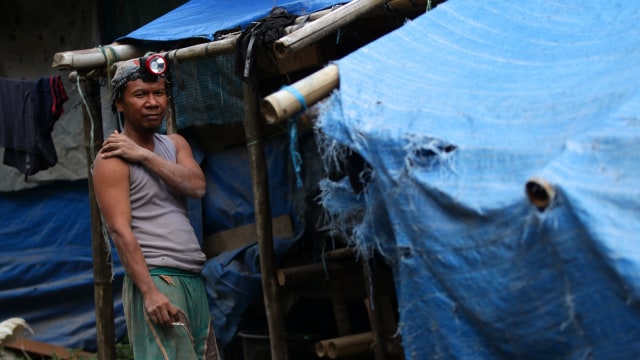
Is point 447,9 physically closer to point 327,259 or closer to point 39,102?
point 327,259

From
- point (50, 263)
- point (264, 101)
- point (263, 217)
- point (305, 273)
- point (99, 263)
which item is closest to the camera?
point (264, 101)

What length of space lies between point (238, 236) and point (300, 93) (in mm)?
3573

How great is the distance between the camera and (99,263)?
6.06 meters

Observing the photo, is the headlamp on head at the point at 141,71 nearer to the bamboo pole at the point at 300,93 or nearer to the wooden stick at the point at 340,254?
the bamboo pole at the point at 300,93

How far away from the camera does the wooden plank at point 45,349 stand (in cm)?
774

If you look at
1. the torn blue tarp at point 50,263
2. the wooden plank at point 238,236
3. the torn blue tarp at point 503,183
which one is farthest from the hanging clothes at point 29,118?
the torn blue tarp at point 503,183

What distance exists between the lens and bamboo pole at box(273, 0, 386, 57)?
4230mm

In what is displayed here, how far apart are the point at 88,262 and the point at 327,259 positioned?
2.85m

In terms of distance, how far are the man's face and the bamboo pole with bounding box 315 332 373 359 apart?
1.77m

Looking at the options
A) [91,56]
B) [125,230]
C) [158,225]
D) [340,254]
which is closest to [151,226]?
[158,225]

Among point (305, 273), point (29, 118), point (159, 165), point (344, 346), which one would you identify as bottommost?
point (344, 346)

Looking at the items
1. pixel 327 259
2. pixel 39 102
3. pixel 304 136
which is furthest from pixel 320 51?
pixel 39 102

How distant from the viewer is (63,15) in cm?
831

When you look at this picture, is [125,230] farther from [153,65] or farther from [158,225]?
[153,65]
